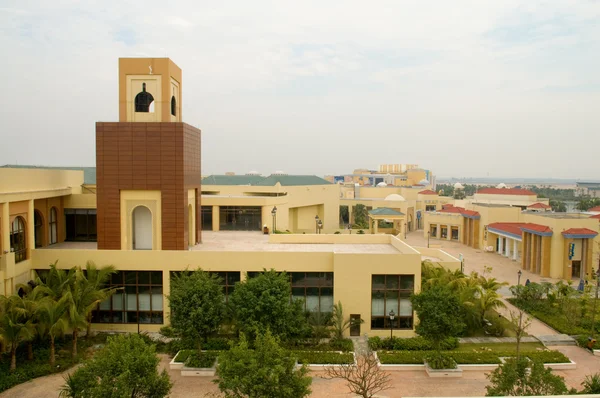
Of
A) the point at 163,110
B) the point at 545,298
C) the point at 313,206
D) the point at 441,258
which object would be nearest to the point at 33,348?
the point at 163,110

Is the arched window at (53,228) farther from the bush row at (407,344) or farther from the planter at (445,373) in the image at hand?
the planter at (445,373)

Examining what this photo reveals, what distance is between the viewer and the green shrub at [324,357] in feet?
63.9

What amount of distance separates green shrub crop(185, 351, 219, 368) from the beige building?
12.7 ft

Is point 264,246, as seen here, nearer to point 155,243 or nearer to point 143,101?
point 155,243

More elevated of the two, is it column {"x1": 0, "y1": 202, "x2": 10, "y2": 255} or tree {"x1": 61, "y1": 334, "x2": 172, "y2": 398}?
column {"x1": 0, "y1": 202, "x2": 10, "y2": 255}

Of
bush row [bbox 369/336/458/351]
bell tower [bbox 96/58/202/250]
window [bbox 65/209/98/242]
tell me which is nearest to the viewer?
bush row [bbox 369/336/458/351]

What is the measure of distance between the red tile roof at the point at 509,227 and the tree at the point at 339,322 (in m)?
27.5

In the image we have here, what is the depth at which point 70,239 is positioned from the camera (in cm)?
2953

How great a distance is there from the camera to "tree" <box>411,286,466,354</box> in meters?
18.9

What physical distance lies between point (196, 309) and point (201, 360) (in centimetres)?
210

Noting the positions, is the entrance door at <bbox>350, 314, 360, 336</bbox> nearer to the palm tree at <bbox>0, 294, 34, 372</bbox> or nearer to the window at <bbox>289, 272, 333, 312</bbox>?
the window at <bbox>289, 272, 333, 312</bbox>

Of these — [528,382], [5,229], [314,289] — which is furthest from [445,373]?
[5,229]

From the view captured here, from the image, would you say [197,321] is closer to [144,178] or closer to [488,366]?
[144,178]

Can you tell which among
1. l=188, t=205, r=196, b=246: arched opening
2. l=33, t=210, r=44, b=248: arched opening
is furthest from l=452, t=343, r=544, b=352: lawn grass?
l=33, t=210, r=44, b=248: arched opening
